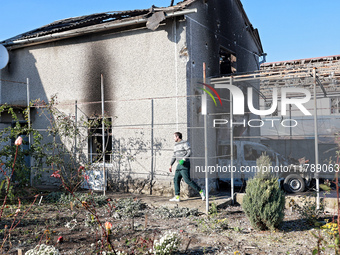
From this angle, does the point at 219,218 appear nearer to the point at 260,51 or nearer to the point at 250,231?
the point at 250,231

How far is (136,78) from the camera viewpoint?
9711 millimetres

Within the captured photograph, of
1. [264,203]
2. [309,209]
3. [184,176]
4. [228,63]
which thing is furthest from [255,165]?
[228,63]

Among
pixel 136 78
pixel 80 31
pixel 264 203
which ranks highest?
pixel 80 31

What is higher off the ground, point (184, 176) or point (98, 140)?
point (98, 140)

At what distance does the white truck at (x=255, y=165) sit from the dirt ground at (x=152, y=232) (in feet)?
6.74

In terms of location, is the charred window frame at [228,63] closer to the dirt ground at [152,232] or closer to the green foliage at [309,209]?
the dirt ground at [152,232]

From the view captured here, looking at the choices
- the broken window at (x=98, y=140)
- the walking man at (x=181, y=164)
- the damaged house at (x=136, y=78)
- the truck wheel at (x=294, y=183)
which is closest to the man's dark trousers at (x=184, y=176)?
the walking man at (x=181, y=164)

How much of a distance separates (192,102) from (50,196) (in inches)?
185

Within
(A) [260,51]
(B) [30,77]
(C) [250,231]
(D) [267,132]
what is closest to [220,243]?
(C) [250,231]

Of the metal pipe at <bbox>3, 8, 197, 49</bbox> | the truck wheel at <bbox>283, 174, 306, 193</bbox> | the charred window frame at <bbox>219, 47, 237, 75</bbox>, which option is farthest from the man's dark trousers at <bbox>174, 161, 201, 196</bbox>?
the charred window frame at <bbox>219, 47, 237, 75</bbox>

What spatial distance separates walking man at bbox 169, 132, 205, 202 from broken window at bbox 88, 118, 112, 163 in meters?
2.54

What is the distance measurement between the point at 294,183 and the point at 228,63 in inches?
206

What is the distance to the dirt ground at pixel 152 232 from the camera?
16.6ft

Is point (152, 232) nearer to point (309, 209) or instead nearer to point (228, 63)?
point (309, 209)
